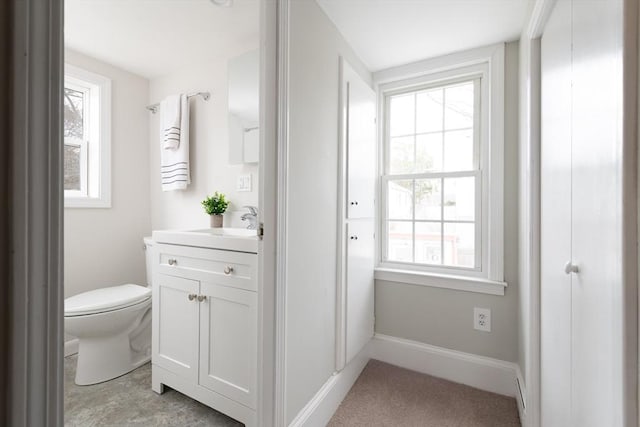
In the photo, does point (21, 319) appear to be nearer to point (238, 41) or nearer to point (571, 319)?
point (571, 319)

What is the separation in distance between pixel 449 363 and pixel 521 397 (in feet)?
1.40

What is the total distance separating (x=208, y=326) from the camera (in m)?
1.40

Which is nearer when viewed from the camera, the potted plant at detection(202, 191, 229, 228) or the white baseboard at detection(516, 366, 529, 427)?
the white baseboard at detection(516, 366, 529, 427)

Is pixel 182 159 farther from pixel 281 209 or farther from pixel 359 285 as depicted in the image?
pixel 359 285

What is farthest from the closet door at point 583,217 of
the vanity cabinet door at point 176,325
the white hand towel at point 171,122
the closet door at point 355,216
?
the white hand towel at point 171,122

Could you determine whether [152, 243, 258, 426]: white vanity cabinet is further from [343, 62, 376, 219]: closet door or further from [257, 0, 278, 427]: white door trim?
[343, 62, 376, 219]: closet door

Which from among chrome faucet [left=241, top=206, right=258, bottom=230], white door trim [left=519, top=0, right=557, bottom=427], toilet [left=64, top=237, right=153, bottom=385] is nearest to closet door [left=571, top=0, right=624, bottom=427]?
white door trim [left=519, top=0, right=557, bottom=427]

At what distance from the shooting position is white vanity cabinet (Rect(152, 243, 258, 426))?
4.27 ft

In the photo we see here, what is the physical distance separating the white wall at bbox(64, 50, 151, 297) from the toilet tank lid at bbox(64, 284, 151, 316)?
1.30 feet

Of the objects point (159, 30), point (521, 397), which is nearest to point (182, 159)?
point (159, 30)

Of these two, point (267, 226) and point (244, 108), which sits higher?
point (244, 108)

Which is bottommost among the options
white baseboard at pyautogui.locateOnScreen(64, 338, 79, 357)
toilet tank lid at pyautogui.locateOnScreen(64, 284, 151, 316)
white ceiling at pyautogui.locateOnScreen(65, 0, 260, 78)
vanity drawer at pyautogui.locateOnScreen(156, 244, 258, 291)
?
white baseboard at pyautogui.locateOnScreen(64, 338, 79, 357)

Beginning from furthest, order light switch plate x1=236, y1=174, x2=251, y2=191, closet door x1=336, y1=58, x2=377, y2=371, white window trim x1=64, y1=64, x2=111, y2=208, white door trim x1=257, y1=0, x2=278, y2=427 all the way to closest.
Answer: white window trim x1=64, y1=64, x2=111, y2=208
light switch plate x1=236, y1=174, x2=251, y2=191
closet door x1=336, y1=58, x2=377, y2=371
white door trim x1=257, y1=0, x2=278, y2=427

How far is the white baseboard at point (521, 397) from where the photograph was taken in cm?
137
